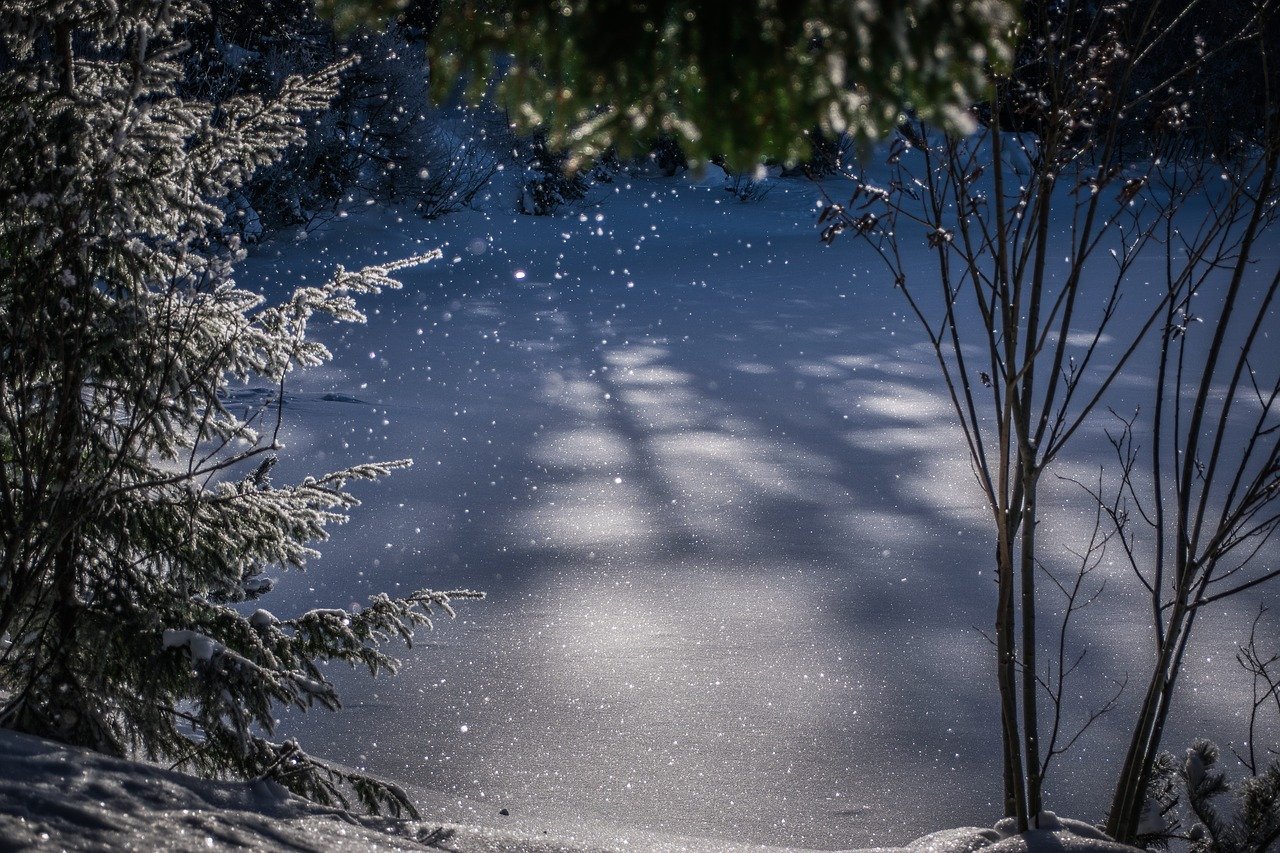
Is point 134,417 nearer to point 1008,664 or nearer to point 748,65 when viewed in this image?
point 748,65

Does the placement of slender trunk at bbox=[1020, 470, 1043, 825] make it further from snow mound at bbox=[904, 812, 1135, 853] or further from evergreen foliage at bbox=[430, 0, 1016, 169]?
evergreen foliage at bbox=[430, 0, 1016, 169]

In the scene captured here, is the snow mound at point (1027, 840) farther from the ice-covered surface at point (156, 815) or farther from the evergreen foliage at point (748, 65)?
the evergreen foliage at point (748, 65)

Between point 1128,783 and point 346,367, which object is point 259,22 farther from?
point 1128,783

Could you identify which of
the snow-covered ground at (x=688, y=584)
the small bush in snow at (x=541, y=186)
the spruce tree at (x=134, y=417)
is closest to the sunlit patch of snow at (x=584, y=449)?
the snow-covered ground at (x=688, y=584)

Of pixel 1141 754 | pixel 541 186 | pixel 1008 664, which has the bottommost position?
pixel 1141 754

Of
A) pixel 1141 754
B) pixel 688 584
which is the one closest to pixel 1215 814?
pixel 1141 754

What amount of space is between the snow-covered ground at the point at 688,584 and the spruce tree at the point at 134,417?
1.11m

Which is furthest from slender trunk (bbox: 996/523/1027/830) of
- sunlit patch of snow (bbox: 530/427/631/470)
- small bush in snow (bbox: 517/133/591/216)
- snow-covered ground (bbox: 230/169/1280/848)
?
small bush in snow (bbox: 517/133/591/216)

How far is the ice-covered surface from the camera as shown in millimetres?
1963

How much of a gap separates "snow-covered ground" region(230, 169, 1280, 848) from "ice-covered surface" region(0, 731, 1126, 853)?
1.25 m

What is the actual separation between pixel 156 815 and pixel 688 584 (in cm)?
432

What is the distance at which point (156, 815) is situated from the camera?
2133 millimetres

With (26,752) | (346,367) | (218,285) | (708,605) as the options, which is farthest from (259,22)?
(26,752)

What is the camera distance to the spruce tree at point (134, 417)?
2811 millimetres
